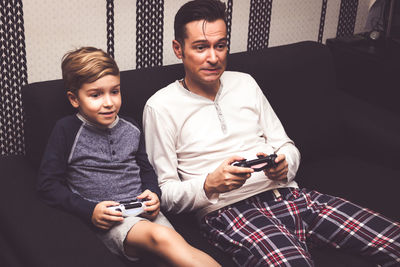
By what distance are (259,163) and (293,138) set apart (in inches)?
22.4

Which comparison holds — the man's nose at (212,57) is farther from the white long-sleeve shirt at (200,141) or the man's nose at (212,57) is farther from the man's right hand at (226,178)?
the man's right hand at (226,178)

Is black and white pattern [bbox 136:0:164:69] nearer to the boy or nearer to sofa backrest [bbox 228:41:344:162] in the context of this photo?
sofa backrest [bbox 228:41:344:162]

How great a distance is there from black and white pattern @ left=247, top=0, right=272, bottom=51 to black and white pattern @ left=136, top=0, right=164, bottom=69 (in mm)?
498

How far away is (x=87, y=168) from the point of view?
4.90 ft

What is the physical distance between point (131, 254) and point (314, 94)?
1.15m

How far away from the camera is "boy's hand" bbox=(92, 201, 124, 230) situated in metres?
1.39

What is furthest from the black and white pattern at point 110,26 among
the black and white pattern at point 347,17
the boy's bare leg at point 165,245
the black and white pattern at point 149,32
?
the black and white pattern at point 347,17

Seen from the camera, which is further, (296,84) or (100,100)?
(296,84)

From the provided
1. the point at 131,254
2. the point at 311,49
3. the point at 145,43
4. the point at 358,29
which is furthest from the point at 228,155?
the point at 358,29

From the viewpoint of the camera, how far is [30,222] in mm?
1360

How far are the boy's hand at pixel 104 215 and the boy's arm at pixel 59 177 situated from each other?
0.7 inches

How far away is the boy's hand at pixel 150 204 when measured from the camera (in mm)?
1478

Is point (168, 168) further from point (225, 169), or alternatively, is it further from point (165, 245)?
point (165, 245)

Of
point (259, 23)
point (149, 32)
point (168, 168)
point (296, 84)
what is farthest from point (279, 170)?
point (259, 23)
